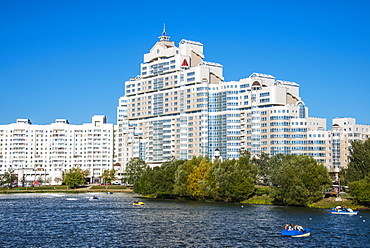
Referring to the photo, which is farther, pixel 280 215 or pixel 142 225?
pixel 280 215

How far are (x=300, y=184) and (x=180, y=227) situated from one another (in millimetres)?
57528

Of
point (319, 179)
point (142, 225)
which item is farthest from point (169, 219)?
point (319, 179)

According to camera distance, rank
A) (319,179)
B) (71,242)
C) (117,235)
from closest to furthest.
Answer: (71,242) → (117,235) → (319,179)

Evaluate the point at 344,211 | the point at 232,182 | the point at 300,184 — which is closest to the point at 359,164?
the point at 300,184

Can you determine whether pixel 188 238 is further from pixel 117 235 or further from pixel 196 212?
pixel 196 212

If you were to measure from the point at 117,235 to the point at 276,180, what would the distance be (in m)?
74.5

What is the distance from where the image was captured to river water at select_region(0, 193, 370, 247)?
98875 millimetres

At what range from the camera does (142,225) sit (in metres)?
125

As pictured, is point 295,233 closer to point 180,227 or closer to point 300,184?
point 180,227

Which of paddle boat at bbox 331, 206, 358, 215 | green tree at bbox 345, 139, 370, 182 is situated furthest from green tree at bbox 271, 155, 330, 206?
green tree at bbox 345, 139, 370, 182

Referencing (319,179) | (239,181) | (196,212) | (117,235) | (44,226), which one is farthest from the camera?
(239,181)

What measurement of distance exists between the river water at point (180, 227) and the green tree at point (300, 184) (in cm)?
470

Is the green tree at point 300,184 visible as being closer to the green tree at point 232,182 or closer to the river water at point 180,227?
the river water at point 180,227

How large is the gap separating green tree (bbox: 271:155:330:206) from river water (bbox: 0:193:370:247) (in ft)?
15.4
